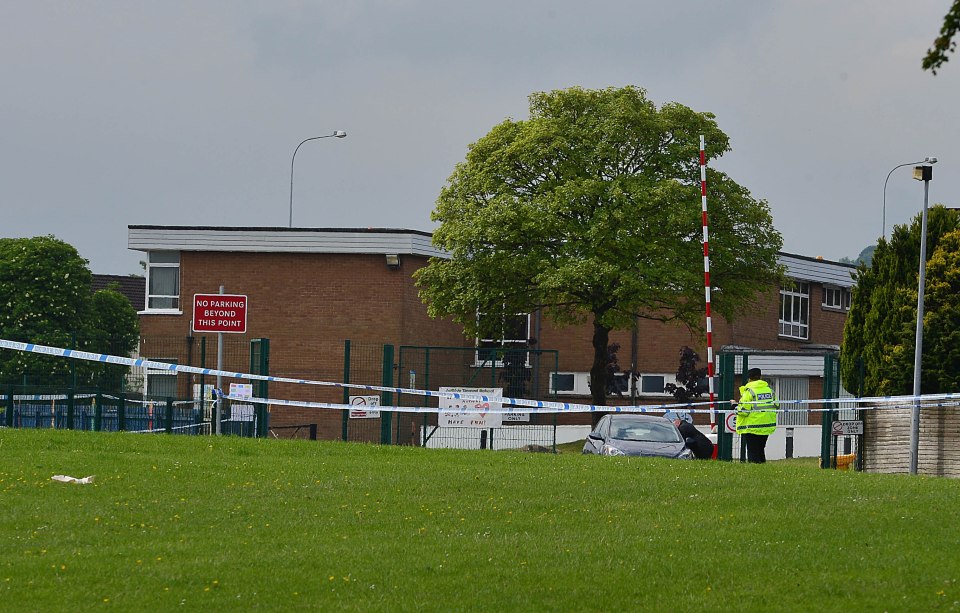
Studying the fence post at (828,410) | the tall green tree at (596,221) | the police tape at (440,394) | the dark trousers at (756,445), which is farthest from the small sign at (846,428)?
the tall green tree at (596,221)

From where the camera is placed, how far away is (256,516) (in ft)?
Result: 40.5

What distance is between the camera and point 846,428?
23.0 metres

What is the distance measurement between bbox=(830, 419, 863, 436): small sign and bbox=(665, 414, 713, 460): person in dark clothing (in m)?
2.12

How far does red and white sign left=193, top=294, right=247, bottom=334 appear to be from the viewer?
2262cm

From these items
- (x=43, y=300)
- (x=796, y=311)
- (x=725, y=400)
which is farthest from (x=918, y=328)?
(x=43, y=300)

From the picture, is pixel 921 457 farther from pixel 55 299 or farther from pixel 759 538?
pixel 55 299

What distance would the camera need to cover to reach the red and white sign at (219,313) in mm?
22625

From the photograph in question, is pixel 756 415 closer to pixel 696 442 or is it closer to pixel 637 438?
pixel 696 442

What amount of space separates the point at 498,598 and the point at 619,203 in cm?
2730

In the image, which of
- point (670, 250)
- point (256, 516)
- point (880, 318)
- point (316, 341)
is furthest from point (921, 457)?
point (316, 341)

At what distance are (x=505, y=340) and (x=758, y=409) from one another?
22.1m

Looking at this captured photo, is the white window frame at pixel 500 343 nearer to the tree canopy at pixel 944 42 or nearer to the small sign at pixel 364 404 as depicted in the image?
the small sign at pixel 364 404

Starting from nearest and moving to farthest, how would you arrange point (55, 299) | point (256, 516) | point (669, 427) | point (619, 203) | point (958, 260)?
1. point (256, 516)
2. point (669, 427)
3. point (958, 260)
4. point (619, 203)
5. point (55, 299)

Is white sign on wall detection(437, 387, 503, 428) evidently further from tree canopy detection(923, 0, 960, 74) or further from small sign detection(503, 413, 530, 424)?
tree canopy detection(923, 0, 960, 74)
